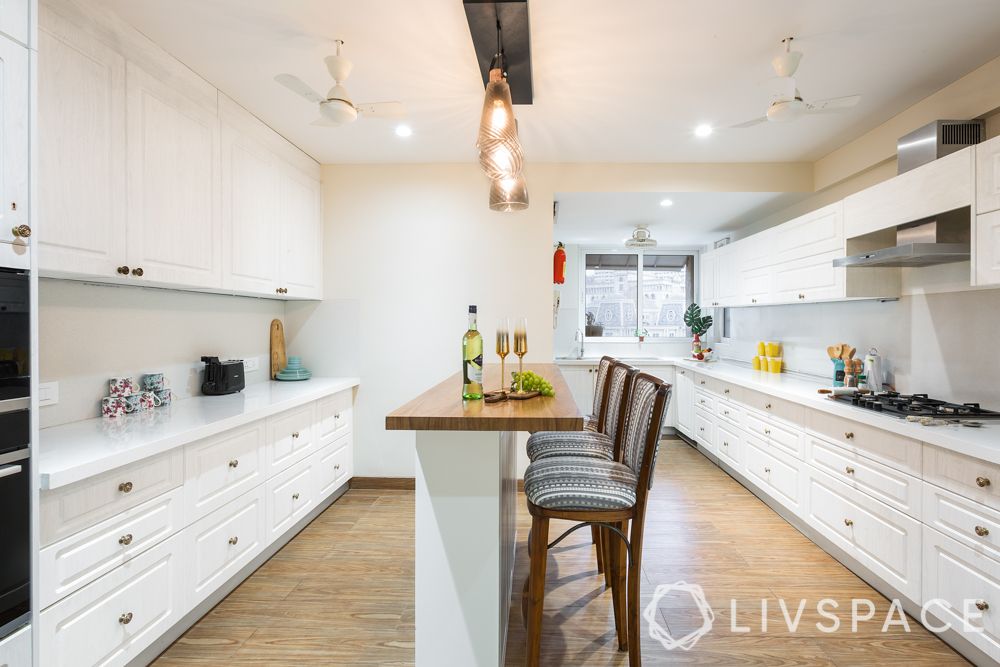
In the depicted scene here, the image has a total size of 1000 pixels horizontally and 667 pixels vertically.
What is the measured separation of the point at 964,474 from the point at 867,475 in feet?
1.77

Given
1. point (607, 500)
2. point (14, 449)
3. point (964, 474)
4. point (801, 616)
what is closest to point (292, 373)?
point (14, 449)

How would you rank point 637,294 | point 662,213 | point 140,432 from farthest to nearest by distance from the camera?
point 637,294
point 662,213
point 140,432

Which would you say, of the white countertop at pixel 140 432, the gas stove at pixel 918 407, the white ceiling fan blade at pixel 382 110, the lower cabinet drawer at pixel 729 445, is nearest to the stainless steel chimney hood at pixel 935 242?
the gas stove at pixel 918 407

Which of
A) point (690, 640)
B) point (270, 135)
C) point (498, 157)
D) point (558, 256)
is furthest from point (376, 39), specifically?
point (690, 640)

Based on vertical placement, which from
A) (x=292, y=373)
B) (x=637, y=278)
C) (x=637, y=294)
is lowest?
(x=292, y=373)

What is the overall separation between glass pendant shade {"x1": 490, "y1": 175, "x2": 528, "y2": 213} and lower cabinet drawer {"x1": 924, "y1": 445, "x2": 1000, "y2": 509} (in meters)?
2.06

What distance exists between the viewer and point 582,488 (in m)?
1.62

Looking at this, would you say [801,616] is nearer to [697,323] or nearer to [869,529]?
[869,529]

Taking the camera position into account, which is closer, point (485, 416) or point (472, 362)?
point (485, 416)

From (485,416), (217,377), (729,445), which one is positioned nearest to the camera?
(485,416)

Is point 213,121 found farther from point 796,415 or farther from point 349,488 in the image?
point 796,415

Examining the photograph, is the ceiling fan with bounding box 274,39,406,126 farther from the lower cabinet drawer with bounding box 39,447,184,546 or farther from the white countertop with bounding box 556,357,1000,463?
the white countertop with bounding box 556,357,1000,463

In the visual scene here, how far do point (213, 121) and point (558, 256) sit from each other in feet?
8.65

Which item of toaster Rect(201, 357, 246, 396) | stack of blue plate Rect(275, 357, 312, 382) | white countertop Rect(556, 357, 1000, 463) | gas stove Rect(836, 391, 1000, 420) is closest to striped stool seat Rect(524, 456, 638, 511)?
white countertop Rect(556, 357, 1000, 463)
